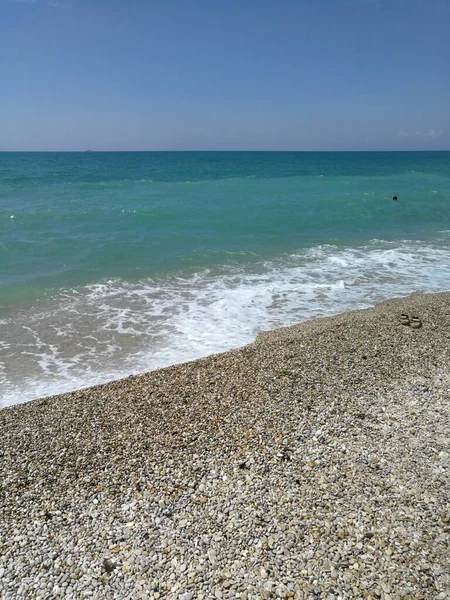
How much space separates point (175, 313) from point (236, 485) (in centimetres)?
785

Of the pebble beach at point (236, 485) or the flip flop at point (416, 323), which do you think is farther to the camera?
the flip flop at point (416, 323)

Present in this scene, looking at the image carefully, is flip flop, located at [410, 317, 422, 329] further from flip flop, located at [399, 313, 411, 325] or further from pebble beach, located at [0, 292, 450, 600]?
pebble beach, located at [0, 292, 450, 600]

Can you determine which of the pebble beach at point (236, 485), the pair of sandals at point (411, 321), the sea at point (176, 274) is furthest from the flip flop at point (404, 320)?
the sea at point (176, 274)

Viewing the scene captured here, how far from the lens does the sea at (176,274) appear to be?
10.9 metres

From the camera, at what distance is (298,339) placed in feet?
33.7

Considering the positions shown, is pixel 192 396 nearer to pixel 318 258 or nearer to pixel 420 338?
pixel 420 338

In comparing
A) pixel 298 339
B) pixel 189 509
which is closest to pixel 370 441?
pixel 189 509

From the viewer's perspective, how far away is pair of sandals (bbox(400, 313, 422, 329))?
10887mm

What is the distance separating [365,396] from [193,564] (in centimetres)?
417

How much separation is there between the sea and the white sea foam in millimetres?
42

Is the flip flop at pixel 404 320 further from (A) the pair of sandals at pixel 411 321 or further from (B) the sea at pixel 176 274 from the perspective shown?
(B) the sea at pixel 176 274

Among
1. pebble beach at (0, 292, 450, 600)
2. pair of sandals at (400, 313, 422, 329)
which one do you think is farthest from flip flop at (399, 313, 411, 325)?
pebble beach at (0, 292, 450, 600)

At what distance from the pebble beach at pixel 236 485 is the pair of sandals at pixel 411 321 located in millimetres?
1872

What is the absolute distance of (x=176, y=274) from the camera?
1697cm
